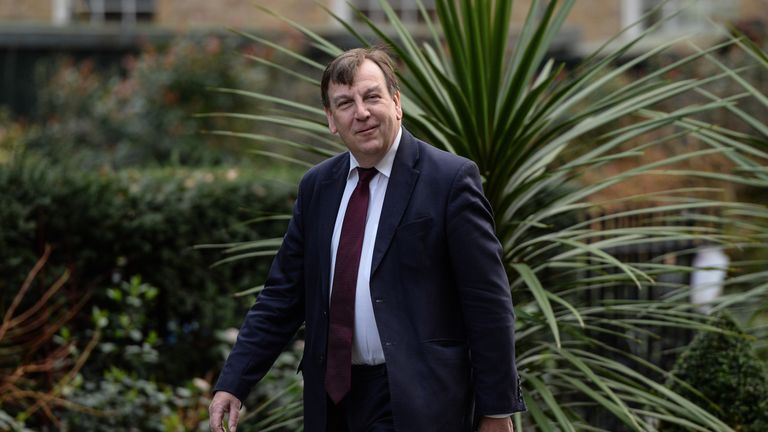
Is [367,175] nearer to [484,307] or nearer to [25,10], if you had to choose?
[484,307]

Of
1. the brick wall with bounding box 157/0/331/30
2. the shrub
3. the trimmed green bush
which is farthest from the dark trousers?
the brick wall with bounding box 157/0/331/30

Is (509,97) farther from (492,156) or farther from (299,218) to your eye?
(299,218)

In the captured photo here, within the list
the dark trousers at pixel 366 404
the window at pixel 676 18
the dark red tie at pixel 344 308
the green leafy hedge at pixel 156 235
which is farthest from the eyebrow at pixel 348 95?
the window at pixel 676 18

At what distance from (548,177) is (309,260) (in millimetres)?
1108

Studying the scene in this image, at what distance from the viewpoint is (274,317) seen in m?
3.34

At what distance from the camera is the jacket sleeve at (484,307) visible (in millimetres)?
2949

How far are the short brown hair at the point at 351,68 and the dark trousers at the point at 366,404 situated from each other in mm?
759

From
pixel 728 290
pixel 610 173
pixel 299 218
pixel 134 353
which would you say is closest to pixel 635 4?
pixel 610 173

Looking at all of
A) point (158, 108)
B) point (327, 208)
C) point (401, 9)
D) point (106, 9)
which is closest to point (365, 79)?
point (327, 208)

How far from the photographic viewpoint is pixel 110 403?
214 inches

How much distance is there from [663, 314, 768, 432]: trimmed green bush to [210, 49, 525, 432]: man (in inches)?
59.1

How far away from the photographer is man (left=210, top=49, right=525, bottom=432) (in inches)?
117

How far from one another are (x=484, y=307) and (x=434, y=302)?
0.14 metres

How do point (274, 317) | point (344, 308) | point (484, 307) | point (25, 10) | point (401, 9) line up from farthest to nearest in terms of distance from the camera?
point (401, 9)
point (25, 10)
point (274, 317)
point (344, 308)
point (484, 307)
